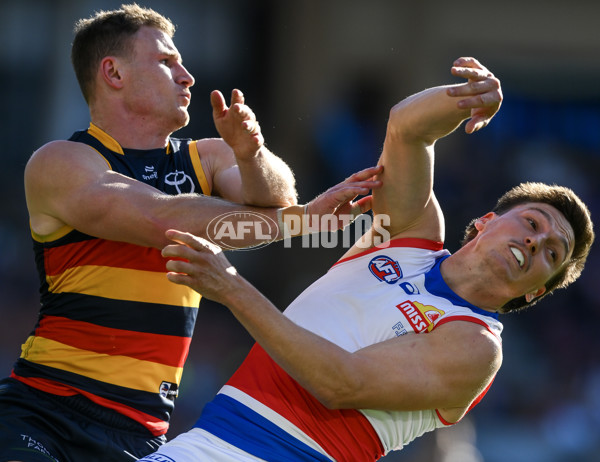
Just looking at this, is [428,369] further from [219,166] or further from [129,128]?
[129,128]

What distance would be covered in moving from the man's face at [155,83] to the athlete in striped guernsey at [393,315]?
935 mm

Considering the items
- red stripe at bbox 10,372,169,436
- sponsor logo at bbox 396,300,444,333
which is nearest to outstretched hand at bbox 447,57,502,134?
sponsor logo at bbox 396,300,444,333

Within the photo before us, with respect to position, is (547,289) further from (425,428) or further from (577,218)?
(425,428)

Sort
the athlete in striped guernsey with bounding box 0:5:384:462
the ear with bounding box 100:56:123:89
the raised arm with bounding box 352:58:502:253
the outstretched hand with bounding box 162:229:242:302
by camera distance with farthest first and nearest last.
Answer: the ear with bounding box 100:56:123:89
the athlete in striped guernsey with bounding box 0:5:384:462
the raised arm with bounding box 352:58:502:253
the outstretched hand with bounding box 162:229:242:302

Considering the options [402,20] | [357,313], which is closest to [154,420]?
[357,313]

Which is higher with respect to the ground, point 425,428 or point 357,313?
point 357,313

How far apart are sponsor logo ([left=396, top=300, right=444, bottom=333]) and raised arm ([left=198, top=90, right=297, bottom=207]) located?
733mm

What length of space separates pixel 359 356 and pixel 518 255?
90cm

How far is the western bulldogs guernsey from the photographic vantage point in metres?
3.13

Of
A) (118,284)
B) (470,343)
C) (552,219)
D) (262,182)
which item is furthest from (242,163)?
(552,219)

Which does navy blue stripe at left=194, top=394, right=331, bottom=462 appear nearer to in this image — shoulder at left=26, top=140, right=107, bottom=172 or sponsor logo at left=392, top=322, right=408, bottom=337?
sponsor logo at left=392, top=322, right=408, bottom=337

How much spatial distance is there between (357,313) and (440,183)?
5.31 meters

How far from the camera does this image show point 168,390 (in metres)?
3.59

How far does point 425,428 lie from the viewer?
337cm
